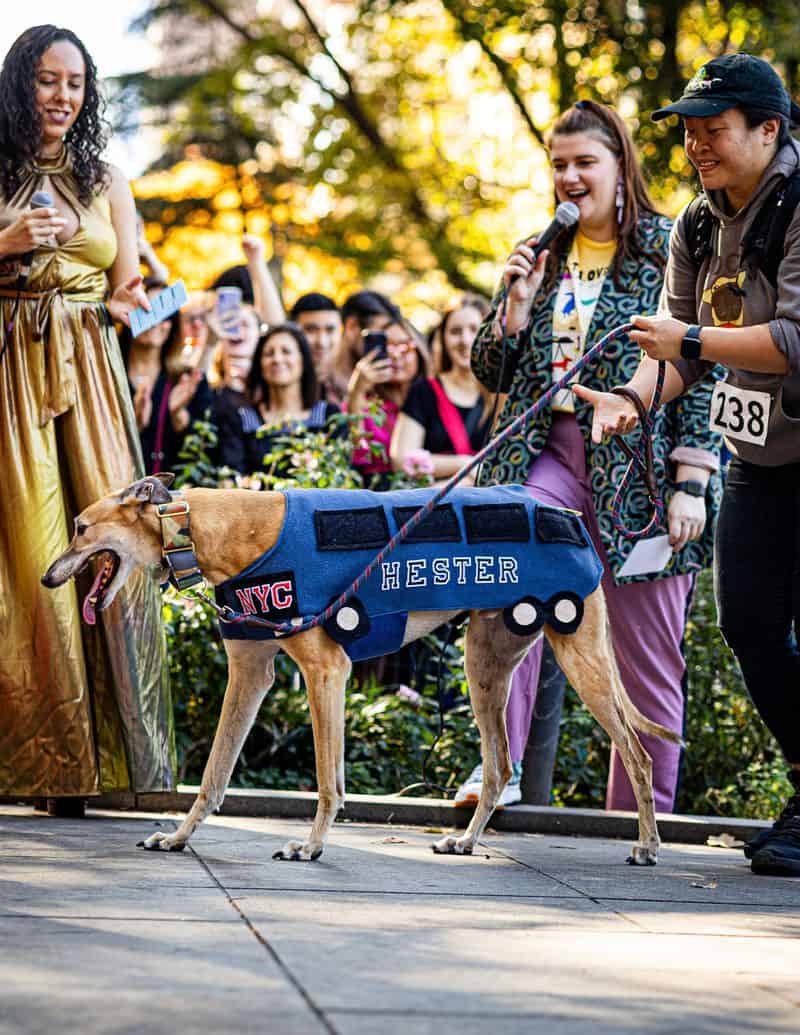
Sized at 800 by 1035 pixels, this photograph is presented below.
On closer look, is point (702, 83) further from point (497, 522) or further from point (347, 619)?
point (347, 619)

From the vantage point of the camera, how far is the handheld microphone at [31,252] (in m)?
5.92

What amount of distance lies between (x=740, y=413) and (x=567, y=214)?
140 cm

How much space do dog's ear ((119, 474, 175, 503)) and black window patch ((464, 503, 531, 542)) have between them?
3.41 feet

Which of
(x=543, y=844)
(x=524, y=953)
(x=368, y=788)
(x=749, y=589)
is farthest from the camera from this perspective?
(x=368, y=788)

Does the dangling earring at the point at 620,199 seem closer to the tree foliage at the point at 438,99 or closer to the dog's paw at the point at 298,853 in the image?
the dog's paw at the point at 298,853

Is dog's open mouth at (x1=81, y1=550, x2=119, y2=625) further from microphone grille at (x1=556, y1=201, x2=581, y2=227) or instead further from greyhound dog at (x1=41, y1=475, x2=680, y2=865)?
microphone grille at (x1=556, y1=201, x2=581, y2=227)

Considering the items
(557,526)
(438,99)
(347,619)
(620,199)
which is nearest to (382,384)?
(620,199)

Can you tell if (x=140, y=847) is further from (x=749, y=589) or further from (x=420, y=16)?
(x=420, y=16)

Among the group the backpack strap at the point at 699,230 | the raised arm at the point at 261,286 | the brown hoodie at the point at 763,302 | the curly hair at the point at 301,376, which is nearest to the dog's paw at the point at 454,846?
the brown hoodie at the point at 763,302

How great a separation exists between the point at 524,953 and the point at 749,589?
2.08 metres

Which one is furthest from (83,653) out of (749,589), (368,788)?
(749,589)

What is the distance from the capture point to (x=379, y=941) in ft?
12.4

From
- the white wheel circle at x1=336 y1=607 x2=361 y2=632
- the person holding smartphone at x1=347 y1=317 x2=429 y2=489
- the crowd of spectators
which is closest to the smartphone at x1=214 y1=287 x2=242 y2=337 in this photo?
the crowd of spectators

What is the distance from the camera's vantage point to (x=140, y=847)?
527 centimetres
